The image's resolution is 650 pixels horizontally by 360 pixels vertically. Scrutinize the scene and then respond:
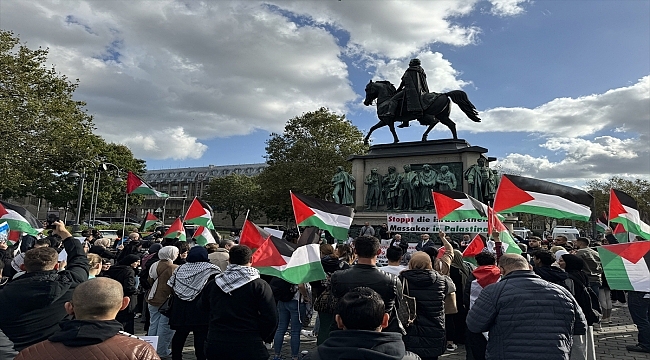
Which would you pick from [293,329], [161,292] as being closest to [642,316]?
[293,329]

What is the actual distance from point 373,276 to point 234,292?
57.1 inches

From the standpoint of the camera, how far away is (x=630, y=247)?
17.7 ft

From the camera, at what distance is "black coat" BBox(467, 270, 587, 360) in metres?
3.62

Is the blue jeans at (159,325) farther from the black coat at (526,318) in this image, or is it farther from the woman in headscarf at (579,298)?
the woman in headscarf at (579,298)

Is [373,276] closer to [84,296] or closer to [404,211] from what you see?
[84,296]

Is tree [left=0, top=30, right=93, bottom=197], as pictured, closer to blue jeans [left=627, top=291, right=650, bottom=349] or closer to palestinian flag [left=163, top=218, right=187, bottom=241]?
palestinian flag [left=163, top=218, right=187, bottom=241]

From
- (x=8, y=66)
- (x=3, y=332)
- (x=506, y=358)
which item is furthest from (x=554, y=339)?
(x=8, y=66)

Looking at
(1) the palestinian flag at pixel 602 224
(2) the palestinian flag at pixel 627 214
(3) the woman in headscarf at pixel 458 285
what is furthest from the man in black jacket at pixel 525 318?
(1) the palestinian flag at pixel 602 224

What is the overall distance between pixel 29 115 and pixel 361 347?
3066 cm

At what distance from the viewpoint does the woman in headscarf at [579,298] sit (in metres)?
4.62

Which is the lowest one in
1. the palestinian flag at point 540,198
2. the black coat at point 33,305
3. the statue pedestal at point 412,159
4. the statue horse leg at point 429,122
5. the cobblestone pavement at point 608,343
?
the cobblestone pavement at point 608,343

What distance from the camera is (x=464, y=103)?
22.8 metres

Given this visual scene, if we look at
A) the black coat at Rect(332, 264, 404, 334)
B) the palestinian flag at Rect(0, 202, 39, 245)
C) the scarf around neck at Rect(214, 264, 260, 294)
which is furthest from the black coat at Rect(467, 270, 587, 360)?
the palestinian flag at Rect(0, 202, 39, 245)

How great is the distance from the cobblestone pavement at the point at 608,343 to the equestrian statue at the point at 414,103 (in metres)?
13.8
